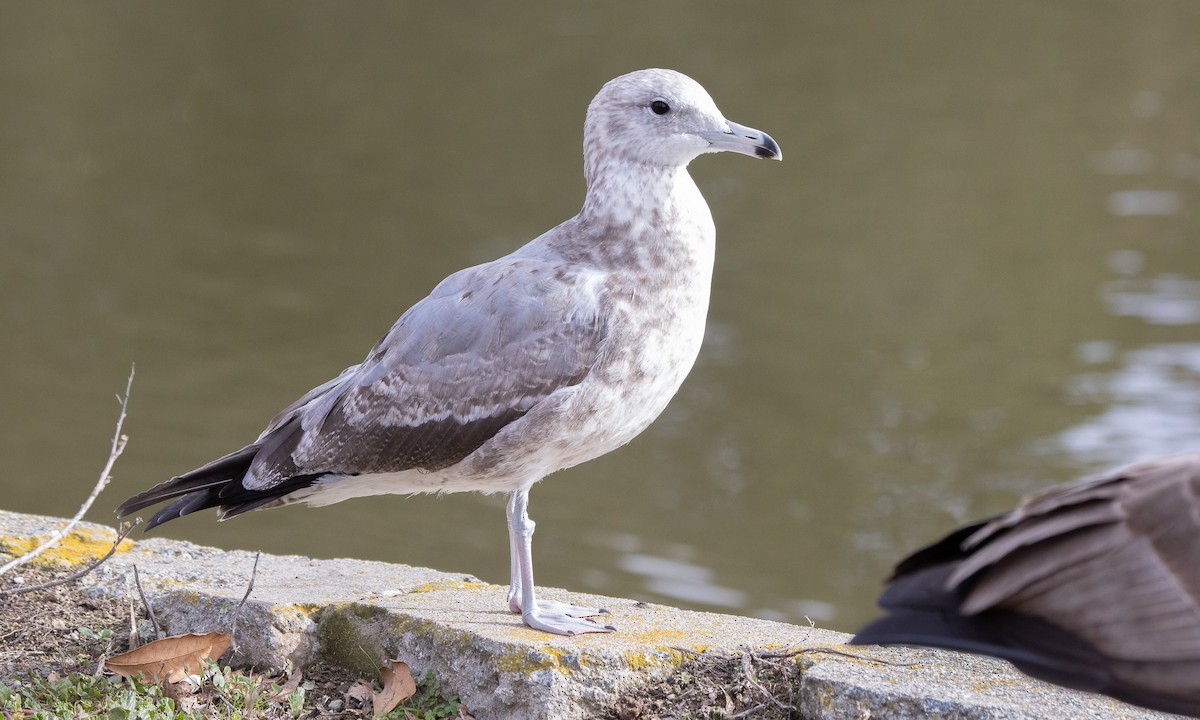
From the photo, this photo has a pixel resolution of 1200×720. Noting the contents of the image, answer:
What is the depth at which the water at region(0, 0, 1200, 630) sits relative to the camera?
394 inches

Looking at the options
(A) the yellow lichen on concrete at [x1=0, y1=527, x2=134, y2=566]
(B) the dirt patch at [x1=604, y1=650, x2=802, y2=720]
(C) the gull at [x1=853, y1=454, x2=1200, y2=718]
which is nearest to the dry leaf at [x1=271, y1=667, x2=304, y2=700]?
(B) the dirt patch at [x1=604, y1=650, x2=802, y2=720]

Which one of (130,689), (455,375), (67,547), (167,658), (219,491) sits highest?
(455,375)

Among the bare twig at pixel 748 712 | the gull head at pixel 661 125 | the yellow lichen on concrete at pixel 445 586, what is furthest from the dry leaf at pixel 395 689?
the gull head at pixel 661 125

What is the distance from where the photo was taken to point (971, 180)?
52.1ft

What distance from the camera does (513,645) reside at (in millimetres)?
3881

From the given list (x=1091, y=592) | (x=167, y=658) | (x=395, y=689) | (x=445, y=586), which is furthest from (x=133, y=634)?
(x=1091, y=592)

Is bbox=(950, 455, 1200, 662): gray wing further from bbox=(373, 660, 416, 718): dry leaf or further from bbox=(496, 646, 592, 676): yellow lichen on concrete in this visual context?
bbox=(373, 660, 416, 718): dry leaf

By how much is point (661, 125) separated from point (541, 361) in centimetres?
84

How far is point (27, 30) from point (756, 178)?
9.22 meters

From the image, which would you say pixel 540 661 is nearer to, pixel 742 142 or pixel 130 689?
pixel 130 689

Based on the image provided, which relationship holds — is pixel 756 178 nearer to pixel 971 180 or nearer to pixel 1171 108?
pixel 971 180

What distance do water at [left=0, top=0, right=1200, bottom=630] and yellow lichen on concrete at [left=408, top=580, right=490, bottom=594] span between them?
4.03 metres

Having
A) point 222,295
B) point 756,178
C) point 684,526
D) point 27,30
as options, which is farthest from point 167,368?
point 27,30

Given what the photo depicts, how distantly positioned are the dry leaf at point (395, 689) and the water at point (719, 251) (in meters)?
4.88
